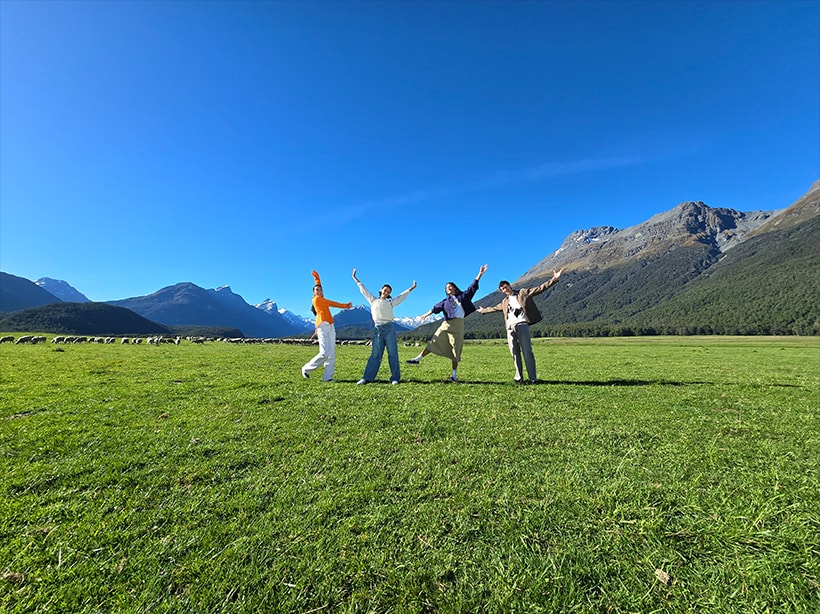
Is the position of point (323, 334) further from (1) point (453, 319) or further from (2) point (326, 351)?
(1) point (453, 319)

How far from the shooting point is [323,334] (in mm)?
12141

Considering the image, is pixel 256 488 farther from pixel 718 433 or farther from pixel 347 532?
pixel 718 433

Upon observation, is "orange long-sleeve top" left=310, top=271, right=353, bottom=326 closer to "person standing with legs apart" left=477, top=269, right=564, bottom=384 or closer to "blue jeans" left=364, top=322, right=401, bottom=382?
"blue jeans" left=364, top=322, right=401, bottom=382

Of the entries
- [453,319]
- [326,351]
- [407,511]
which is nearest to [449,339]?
[453,319]

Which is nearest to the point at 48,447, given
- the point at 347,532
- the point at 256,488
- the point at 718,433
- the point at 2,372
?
the point at 256,488

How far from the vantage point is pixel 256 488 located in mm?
4227

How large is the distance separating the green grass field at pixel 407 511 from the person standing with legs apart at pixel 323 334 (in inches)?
186

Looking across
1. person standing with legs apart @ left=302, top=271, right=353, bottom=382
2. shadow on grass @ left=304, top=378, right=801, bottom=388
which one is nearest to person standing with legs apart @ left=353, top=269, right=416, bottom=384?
shadow on grass @ left=304, top=378, right=801, bottom=388

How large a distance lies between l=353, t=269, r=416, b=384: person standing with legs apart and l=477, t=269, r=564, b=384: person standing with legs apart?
4028mm

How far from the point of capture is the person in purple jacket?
12320 millimetres

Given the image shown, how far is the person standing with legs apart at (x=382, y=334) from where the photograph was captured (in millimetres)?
12047

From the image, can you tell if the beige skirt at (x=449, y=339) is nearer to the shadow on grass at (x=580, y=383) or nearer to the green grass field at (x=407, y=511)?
the shadow on grass at (x=580, y=383)

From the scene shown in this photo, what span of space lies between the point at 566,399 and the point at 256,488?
26.3 feet

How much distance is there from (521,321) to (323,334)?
7098 millimetres
